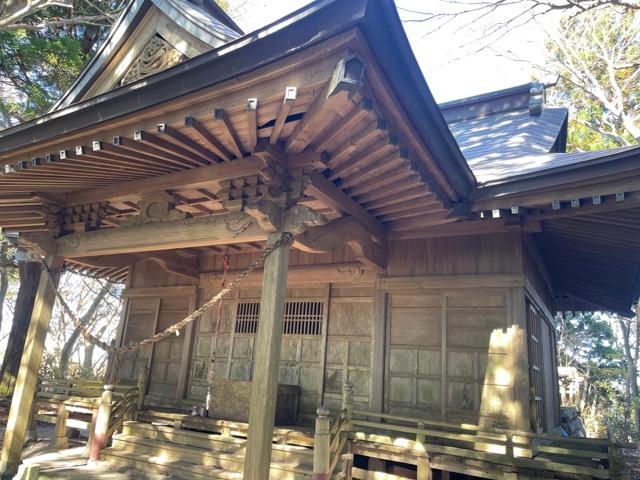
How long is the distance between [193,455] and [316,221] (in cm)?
379

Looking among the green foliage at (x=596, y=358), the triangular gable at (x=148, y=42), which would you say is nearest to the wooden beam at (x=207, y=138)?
the triangular gable at (x=148, y=42)

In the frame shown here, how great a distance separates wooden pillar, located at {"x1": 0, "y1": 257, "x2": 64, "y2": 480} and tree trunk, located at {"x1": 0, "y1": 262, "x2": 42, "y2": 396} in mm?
6842

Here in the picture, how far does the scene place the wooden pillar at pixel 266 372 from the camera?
12.8 ft

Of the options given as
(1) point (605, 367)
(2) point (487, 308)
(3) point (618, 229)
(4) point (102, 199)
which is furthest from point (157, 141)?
(1) point (605, 367)

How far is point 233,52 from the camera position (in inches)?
133

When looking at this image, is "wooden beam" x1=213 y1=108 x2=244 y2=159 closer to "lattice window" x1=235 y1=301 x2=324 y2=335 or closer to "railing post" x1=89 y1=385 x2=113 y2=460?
"lattice window" x1=235 y1=301 x2=324 y2=335

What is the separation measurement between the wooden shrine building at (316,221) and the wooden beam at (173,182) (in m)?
0.03

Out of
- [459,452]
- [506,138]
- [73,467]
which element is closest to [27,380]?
[73,467]

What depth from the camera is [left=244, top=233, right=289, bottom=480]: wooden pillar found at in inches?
154

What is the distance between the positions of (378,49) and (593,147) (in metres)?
18.0

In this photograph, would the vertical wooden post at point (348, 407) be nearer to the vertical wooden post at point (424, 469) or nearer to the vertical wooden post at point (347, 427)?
the vertical wooden post at point (347, 427)

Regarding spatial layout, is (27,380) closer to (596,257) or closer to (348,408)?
(348,408)

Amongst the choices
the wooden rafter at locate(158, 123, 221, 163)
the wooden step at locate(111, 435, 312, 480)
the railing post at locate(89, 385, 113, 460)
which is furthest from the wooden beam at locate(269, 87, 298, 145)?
the railing post at locate(89, 385, 113, 460)

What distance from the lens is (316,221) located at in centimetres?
420
